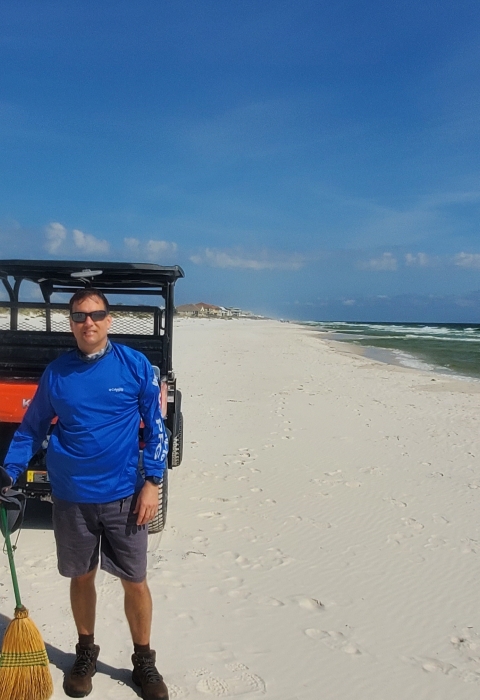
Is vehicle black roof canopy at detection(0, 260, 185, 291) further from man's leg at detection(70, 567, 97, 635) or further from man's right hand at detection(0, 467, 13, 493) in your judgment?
man's leg at detection(70, 567, 97, 635)

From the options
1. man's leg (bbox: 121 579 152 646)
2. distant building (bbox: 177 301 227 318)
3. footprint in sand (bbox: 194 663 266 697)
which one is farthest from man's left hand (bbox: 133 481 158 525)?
distant building (bbox: 177 301 227 318)

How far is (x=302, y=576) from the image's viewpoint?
4.02 metres

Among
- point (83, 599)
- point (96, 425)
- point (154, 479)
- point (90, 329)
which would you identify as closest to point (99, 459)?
point (96, 425)

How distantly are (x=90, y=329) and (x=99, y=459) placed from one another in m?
0.58

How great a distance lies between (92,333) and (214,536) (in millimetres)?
2676

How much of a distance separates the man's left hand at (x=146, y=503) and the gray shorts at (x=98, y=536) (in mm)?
43

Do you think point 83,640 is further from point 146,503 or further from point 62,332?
point 62,332

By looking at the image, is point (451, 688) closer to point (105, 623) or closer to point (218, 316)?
point (105, 623)

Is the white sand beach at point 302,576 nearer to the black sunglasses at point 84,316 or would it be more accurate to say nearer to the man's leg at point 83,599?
the man's leg at point 83,599

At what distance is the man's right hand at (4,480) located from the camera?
8.19 ft

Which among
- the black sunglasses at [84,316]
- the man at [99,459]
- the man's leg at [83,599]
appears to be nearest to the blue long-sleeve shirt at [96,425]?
the man at [99,459]

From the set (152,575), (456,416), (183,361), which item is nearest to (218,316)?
(183,361)

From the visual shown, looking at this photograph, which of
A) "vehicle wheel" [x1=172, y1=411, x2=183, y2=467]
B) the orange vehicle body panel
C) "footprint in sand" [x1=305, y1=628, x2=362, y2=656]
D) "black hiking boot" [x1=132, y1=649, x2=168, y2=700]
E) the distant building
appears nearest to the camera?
"black hiking boot" [x1=132, y1=649, x2=168, y2=700]

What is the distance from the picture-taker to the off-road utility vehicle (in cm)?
406
